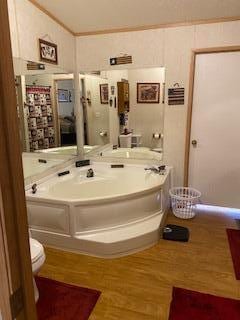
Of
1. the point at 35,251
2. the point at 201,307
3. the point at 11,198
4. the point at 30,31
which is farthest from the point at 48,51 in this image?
the point at 201,307

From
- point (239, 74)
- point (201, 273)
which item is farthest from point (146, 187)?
point (239, 74)

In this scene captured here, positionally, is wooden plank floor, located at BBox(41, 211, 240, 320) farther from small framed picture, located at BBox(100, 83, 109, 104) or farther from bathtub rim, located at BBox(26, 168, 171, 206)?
small framed picture, located at BBox(100, 83, 109, 104)

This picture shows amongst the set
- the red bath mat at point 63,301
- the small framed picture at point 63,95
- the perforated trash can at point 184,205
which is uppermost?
the small framed picture at point 63,95

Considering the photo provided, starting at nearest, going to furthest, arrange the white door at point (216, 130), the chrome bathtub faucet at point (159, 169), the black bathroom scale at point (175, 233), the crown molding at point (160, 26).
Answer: the black bathroom scale at point (175, 233), the crown molding at point (160, 26), the white door at point (216, 130), the chrome bathtub faucet at point (159, 169)

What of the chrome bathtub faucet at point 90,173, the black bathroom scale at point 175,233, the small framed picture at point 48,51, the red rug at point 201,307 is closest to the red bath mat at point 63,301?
the red rug at point 201,307

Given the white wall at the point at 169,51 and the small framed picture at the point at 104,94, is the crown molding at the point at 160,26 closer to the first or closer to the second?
the white wall at the point at 169,51

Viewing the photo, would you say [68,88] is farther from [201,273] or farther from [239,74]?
[201,273]

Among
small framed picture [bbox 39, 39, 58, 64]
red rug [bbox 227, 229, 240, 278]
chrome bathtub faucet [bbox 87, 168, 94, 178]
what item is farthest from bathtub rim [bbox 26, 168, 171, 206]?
Answer: small framed picture [bbox 39, 39, 58, 64]

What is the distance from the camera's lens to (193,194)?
3.23 meters

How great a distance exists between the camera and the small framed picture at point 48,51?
268 centimetres

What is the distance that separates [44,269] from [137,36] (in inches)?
109

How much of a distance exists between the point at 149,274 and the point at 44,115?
208 centimetres

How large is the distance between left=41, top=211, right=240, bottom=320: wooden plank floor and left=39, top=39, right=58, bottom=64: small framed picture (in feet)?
6.66

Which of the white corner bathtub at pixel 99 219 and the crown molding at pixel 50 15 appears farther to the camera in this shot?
the crown molding at pixel 50 15
